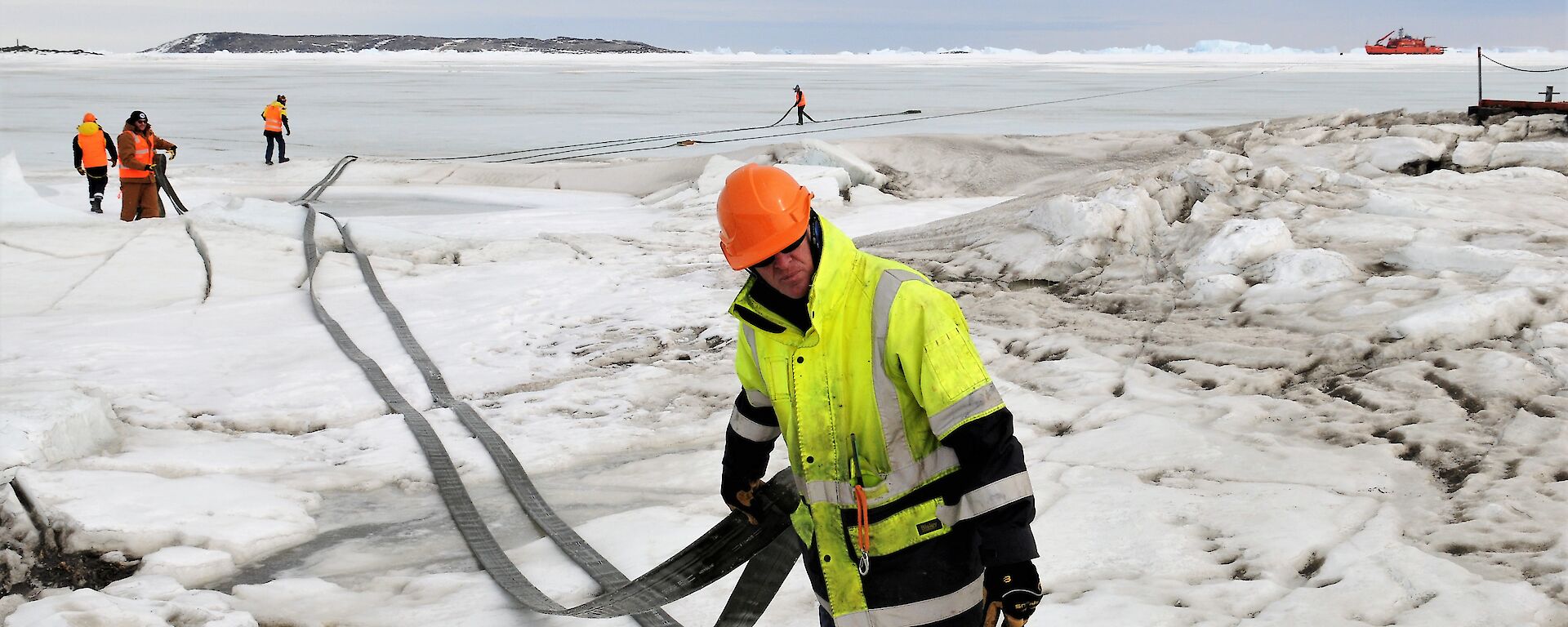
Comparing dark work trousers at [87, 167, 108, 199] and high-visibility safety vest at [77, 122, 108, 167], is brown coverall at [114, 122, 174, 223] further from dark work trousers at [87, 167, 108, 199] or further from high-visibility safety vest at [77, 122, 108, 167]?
dark work trousers at [87, 167, 108, 199]

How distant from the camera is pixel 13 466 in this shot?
3941 millimetres

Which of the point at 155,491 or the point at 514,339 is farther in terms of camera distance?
the point at 514,339

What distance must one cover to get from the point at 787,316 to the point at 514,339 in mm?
5076

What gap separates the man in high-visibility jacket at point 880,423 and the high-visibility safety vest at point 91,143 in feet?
37.0

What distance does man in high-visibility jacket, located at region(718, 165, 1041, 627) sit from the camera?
182 cm

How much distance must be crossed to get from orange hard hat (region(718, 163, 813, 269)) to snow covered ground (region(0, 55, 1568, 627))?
1.71 metres

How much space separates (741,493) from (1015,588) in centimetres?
71

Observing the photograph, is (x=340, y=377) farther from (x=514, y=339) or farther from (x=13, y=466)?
(x=13, y=466)

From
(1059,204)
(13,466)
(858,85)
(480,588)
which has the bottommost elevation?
(480,588)

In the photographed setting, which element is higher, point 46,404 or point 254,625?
point 46,404

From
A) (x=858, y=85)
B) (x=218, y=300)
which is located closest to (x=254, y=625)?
(x=218, y=300)

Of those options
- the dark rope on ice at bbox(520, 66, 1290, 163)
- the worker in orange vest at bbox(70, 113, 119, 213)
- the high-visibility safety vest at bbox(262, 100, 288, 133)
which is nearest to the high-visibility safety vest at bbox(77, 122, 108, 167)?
the worker in orange vest at bbox(70, 113, 119, 213)

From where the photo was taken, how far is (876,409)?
6.24ft

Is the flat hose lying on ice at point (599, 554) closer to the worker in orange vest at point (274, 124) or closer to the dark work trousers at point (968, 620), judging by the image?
the dark work trousers at point (968, 620)
